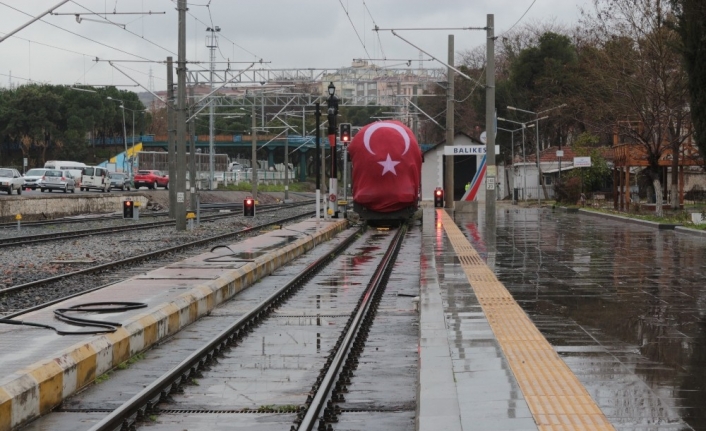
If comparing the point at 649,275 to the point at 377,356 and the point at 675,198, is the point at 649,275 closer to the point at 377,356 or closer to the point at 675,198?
the point at 377,356

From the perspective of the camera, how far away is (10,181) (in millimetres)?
58438

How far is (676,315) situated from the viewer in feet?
41.9

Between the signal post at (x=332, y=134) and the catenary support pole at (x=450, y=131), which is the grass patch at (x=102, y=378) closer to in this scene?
the signal post at (x=332, y=134)

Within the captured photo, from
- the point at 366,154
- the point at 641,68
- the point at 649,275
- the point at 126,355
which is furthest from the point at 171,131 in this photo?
the point at 126,355

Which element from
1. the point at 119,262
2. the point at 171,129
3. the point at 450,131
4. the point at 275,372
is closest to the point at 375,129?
the point at 171,129

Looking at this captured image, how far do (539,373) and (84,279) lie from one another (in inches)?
525

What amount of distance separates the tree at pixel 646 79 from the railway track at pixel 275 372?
27.0 meters

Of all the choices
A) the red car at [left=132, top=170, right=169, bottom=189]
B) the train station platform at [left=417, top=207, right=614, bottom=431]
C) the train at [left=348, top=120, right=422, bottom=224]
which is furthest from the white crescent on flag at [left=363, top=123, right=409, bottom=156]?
the red car at [left=132, top=170, right=169, bottom=189]

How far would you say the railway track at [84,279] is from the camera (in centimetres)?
1711

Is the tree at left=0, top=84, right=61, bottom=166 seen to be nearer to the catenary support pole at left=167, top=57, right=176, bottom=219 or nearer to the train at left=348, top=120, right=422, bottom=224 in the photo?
the catenary support pole at left=167, top=57, right=176, bottom=219

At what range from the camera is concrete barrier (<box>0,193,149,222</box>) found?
4606 cm

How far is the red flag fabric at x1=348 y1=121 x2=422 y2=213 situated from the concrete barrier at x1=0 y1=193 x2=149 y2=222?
17068 mm

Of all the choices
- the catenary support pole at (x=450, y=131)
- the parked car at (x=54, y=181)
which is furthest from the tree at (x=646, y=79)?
the parked car at (x=54, y=181)

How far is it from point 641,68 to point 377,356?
34989 mm
